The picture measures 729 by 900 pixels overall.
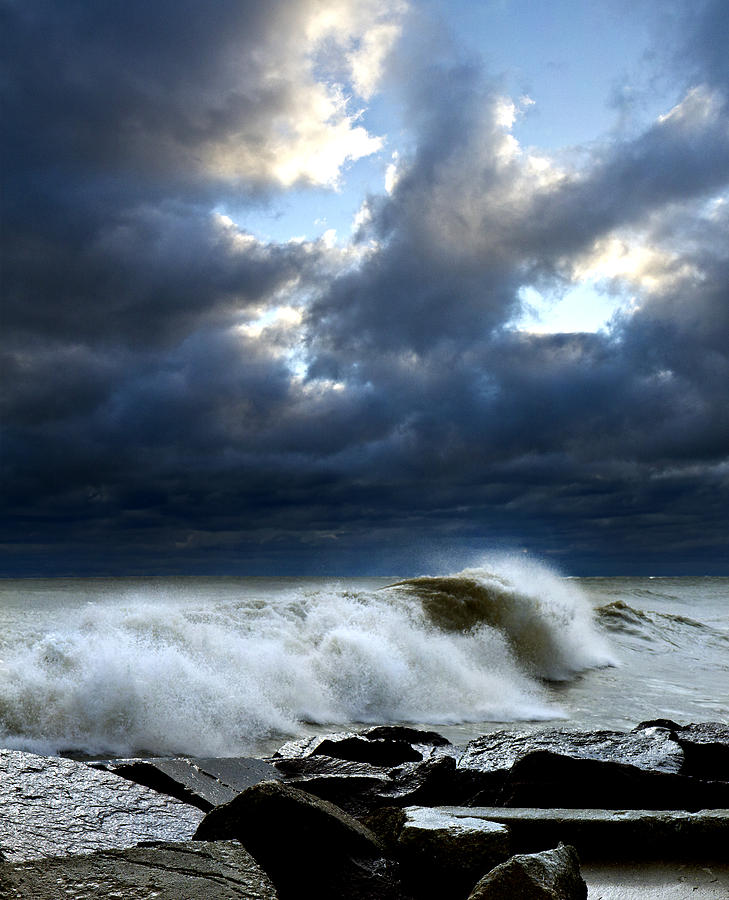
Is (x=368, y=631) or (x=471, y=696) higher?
(x=368, y=631)

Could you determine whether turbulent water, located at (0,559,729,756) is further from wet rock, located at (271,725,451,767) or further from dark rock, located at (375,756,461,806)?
dark rock, located at (375,756,461,806)

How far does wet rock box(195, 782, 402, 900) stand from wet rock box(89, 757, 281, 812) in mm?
835

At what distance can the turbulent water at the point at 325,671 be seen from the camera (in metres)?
6.43

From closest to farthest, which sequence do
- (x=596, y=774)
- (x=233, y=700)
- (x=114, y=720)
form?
(x=596, y=774) < (x=114, y=720) < (x=233, y=700)

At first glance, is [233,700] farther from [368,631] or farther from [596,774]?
[596,774]

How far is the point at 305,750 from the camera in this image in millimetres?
5430

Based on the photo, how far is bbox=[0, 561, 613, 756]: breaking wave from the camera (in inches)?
251

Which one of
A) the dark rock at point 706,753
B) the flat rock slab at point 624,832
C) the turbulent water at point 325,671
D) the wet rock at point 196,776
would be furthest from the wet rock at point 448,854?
the turbulent water at point 325,671

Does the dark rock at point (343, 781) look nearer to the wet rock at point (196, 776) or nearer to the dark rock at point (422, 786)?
the dark rock at point (422, 786)

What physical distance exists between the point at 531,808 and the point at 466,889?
901 mm

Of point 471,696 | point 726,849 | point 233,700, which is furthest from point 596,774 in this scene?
point 471,696

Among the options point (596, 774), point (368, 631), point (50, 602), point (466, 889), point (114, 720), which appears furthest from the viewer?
point (50, 602)

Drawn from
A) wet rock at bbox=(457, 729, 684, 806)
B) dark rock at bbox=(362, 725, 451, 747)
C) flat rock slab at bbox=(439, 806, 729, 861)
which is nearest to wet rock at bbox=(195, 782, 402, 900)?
flat rock slab at bbox=(439, 806, 729, 861)

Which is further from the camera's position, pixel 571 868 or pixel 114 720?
pixel 114 720
